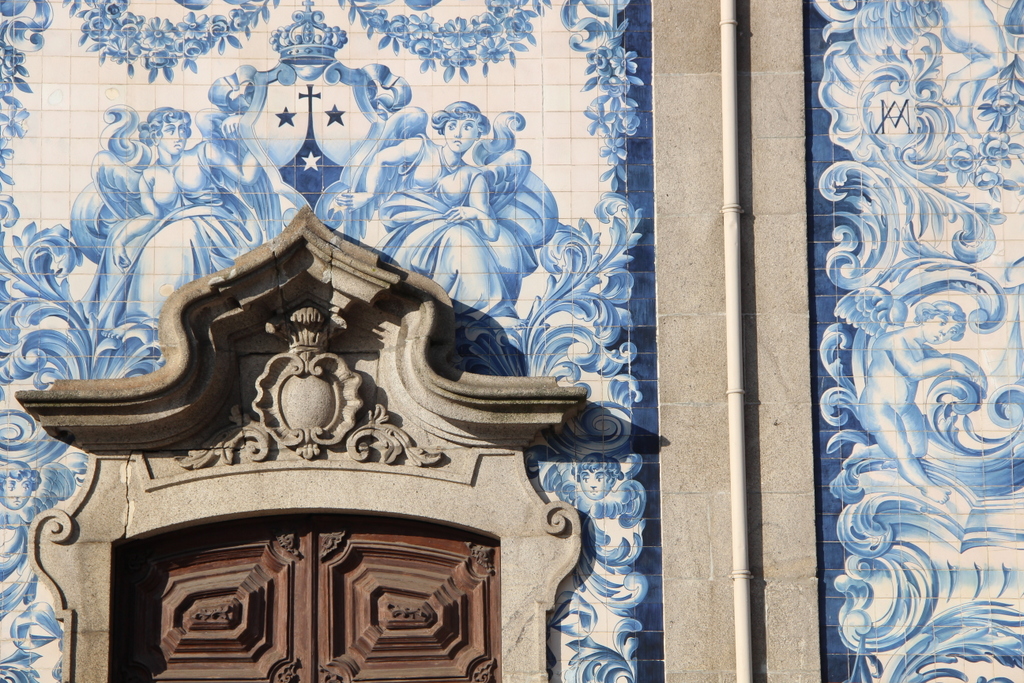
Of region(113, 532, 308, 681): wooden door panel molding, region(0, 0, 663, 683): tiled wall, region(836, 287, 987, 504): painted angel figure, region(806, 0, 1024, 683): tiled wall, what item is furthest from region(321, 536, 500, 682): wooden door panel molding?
region(836, 287, 987, 504): painted angel figure

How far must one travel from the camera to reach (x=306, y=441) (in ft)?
21.4

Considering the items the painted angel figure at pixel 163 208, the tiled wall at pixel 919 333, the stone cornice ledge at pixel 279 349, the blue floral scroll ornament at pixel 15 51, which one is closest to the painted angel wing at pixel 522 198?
the stone cornice ledge at pixel 279 349

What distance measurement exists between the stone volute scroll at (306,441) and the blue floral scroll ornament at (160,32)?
1052 mm

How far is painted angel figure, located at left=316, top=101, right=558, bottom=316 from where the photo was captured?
6762 mm

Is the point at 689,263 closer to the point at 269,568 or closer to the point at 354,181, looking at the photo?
the point at 354,181

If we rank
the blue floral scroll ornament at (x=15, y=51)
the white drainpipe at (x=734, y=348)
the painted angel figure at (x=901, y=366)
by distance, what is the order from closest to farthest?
the white drainpipe at (x=734, y=348)
the painted angel figure at (x=901, y=366)
the blue floral scroll ornament at (x=15, y=51)

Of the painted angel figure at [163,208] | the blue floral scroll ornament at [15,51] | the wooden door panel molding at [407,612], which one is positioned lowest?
the wooden door panel molding at [407,612]

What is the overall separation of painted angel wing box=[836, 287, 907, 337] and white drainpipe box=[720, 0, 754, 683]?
0.50 metres

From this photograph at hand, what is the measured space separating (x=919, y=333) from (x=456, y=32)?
100 inches

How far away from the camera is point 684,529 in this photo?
6527mm

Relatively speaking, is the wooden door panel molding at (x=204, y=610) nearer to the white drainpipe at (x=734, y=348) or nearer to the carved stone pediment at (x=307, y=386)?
the carved stone pediment at (x=307, y=386)

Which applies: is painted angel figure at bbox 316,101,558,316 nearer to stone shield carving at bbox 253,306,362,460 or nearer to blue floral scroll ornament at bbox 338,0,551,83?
blue floral scroll ornament at bbox 338,0,551,83

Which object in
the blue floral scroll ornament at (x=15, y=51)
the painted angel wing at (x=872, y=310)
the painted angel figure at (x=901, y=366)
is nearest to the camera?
the painted angel figure at (x=901, y=366)

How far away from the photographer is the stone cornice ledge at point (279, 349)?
640 cm
